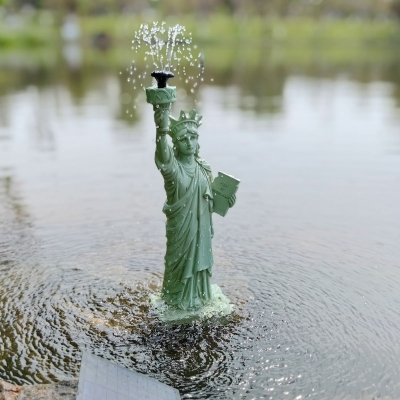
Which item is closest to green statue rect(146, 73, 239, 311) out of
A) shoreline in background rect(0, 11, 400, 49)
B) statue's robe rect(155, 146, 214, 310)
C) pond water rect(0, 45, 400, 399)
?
statue's robe rect(155, 146, 214, 310)

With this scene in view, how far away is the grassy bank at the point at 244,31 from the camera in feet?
240

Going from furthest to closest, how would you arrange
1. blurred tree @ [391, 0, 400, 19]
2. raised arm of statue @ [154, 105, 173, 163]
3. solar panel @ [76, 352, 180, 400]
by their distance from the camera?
blurred tree @ [391, 0, 400, 19], raised arm of statue @ [154, 105, 173, 163], solar panel @ [76, 352, 180, 400]

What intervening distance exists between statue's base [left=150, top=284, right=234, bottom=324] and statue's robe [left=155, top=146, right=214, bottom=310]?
78 millimetres

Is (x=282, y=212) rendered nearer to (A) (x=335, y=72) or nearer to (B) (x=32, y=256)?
(B) (x=32, y=256)

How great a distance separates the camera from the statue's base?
7.13 metres

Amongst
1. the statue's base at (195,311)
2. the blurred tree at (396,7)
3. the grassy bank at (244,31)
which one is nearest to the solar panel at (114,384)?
the statue's base at (195,311)

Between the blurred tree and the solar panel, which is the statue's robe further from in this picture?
the blurred tree

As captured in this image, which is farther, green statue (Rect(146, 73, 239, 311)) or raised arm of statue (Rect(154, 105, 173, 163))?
green statue (Rect(146, 73, 239, 311))

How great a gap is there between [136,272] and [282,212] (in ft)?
13.1

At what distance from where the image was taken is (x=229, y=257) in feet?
30.6

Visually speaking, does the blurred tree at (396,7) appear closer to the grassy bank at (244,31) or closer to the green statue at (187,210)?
the grassy bank at (244,31)

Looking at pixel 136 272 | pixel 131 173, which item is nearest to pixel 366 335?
pixel 136 272

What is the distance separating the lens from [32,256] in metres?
9.38

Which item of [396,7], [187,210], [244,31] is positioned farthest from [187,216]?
[396,7]
